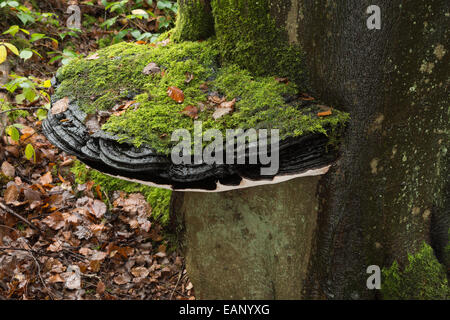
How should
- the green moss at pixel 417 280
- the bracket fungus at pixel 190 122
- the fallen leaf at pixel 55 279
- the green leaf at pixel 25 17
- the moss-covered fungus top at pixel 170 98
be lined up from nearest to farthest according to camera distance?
the bracket fungus at pixel 190 122 < the moss-covered fungus top at pixel 170 98 < the green moss at pixel 417 280 < the fallen leaf at pixel 55 279 < the green leaf at pixel 25 17

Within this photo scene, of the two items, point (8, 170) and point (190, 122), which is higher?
point (190, 122)

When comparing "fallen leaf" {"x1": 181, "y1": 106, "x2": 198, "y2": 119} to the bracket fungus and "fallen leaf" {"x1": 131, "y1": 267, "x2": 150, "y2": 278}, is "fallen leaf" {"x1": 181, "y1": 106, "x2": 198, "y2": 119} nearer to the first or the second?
the bracket fungus

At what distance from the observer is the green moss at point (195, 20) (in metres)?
2.53

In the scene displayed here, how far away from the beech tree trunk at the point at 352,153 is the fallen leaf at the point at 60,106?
1001 mm

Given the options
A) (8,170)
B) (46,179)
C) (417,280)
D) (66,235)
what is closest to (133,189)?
(66,235)

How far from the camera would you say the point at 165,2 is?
5.89 meters

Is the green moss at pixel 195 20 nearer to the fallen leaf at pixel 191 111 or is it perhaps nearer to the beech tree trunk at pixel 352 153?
the beech tree trunk at pixel 352 153

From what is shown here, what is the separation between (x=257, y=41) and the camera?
2213 mm

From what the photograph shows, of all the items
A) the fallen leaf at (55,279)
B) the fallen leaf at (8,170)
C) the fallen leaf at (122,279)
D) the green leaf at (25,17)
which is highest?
the green leaf at (25,17)

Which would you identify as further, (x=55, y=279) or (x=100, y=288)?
(x=100, y=288)

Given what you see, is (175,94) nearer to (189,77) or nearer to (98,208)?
(189,77)

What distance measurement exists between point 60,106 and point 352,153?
1.70 metres

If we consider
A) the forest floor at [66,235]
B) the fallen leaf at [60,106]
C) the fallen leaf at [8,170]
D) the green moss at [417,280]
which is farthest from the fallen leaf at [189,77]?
the fallen leaf at [8,170]
